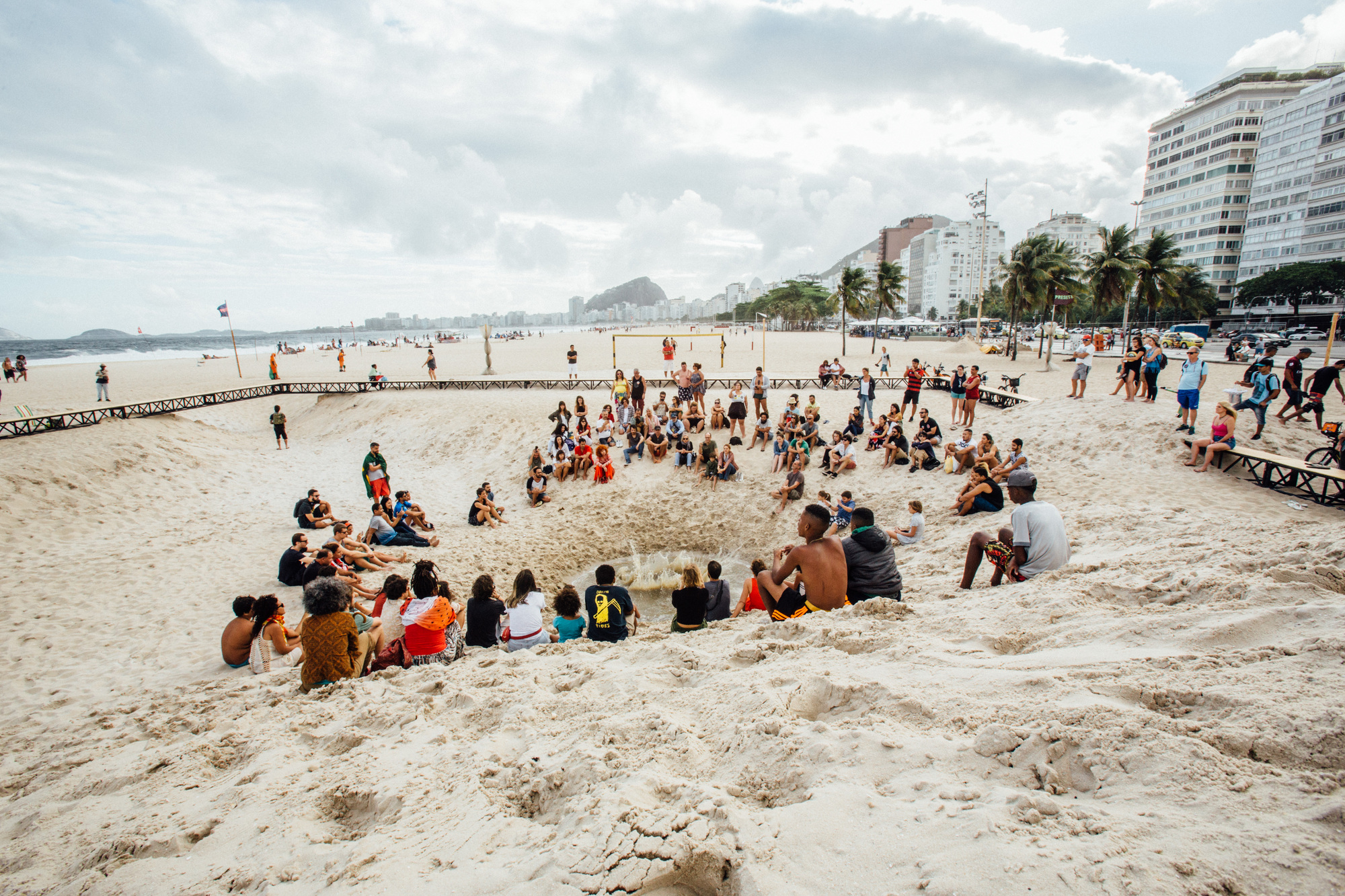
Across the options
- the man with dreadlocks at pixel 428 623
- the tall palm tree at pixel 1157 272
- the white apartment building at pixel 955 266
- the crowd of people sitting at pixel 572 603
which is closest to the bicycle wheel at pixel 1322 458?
the crowd of people sitting at pixel 572 603

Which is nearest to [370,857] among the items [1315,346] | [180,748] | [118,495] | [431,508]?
[180,748]

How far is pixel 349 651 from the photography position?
4367mm

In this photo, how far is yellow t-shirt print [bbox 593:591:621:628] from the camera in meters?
5.08

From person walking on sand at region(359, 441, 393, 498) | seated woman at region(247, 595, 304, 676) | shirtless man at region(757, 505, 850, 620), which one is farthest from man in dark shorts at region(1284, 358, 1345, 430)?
person walking on sand at region(359, 441, 393, 498)

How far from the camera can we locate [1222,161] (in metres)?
67.7

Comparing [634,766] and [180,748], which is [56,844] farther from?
[634,766]

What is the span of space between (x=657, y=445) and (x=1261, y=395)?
1163cm

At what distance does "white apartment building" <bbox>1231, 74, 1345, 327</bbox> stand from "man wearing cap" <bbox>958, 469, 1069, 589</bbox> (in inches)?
2909

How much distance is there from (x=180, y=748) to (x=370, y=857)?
2.37 meters

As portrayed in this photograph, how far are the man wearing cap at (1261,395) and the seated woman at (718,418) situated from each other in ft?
33.0

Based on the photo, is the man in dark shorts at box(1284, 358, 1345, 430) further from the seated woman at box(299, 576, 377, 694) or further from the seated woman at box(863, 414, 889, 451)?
the seated woman at box(299, 576, 377, 694)

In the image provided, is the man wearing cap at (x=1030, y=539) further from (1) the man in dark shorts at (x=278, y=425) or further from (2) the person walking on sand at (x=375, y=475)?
(1) the man in dark shorts at (x=278, y=425)

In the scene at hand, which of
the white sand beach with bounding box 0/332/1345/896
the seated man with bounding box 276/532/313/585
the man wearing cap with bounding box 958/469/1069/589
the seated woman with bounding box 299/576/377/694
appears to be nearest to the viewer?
the white sand beach with bounding box 0/332/1345/896

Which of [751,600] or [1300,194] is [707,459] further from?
[1300,194]
